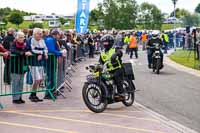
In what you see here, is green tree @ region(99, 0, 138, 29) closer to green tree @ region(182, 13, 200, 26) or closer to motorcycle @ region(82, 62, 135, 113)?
green tree @ region(182, 13, 200, 26)

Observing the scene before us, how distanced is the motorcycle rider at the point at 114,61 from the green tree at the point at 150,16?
6062cm

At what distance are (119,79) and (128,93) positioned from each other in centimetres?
59

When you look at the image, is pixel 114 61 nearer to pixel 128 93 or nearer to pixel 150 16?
pixel 128 93

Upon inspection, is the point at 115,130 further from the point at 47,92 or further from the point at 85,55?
the point at 85,55

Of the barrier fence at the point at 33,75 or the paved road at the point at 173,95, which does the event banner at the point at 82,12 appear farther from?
the barrier fence at the point at 33,75

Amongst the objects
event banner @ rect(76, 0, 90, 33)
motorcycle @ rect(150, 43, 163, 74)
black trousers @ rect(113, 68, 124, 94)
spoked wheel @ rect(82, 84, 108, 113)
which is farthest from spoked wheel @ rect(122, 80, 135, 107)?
event banner @ rect(76, 0, 90, 33)

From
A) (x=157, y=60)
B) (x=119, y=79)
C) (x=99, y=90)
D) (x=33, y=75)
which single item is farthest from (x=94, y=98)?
(x=157, y=60)

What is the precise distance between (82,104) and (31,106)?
1.27 meters

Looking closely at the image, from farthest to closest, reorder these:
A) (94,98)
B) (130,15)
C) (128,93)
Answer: (130,15) < (128,93) < (94,98)

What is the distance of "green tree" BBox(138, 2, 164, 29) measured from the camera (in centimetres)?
7325

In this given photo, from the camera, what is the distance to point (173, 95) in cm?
1493

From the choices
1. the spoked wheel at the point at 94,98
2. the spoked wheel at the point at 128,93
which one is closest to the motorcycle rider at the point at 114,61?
the spoked wheel at the point at 128,93

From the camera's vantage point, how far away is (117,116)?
1130cm

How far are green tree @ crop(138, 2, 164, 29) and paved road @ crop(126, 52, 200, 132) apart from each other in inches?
2030
